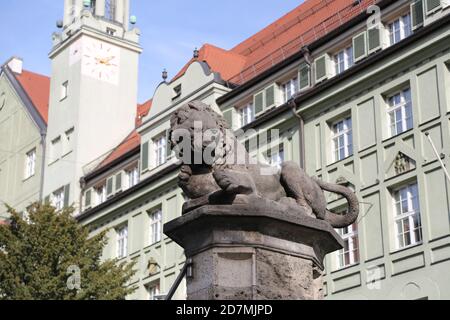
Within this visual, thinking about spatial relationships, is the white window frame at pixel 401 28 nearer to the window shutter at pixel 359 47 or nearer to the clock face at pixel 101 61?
the window shutter at pixel 359 47

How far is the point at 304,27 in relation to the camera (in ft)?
106

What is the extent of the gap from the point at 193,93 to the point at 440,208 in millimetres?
12255

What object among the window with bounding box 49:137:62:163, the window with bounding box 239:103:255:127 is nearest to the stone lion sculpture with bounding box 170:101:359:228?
the window with bounding box 239:103:255:127

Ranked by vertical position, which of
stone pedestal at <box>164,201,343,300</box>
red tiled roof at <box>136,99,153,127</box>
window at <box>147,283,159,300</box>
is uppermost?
red tiled roof at <box>136,99,153,127</box>

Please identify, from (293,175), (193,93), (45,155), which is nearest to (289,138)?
(193,93)

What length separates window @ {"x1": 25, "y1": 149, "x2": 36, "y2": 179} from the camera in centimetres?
4219

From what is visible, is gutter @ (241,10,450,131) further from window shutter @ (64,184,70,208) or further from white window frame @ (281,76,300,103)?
window shutter @ (64,184,70,208)

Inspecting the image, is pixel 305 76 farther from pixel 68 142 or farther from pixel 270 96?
pixel 68 142

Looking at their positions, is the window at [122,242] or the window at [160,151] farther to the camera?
the window at [122,242]

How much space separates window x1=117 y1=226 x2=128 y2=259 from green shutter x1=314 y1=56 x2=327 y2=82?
1067cm

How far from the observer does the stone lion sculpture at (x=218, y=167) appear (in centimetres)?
689

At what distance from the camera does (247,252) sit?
21.1 feet

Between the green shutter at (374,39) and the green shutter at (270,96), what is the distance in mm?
4292

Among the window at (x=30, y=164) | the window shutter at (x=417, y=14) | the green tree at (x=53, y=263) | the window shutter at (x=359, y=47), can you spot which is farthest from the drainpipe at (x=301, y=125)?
the window at (x=30, y=164)
